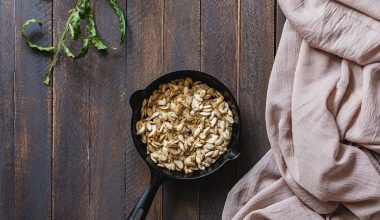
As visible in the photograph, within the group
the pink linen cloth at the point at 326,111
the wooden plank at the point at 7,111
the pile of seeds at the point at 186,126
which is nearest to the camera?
the pink linen cloth at the point at 326,111

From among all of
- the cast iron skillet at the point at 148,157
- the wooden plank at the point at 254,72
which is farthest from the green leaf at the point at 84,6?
the wooden plank at the point at 254,72

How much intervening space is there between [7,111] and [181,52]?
0.46 m

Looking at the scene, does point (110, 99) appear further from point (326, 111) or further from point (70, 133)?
point (326, 111)

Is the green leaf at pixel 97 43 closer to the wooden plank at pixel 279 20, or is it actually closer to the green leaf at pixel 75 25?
the green leaf at pixel 75 25

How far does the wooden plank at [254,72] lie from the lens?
1257 millimetres

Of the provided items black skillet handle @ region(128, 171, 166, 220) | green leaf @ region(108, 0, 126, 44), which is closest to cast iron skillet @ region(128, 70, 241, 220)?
black skillet handle @ region(128, 171, 166, 220)

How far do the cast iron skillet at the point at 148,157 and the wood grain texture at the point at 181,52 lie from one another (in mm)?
60

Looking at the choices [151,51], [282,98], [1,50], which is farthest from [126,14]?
[282,98]

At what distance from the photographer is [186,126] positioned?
123 cm

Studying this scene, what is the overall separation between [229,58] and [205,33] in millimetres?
83

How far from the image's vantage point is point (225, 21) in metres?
1.26

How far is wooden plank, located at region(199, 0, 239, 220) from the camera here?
1.26 meters

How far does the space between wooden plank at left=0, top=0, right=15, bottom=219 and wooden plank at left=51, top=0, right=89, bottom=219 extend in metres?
0.11

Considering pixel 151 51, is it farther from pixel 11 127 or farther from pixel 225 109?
pixel 11 127
